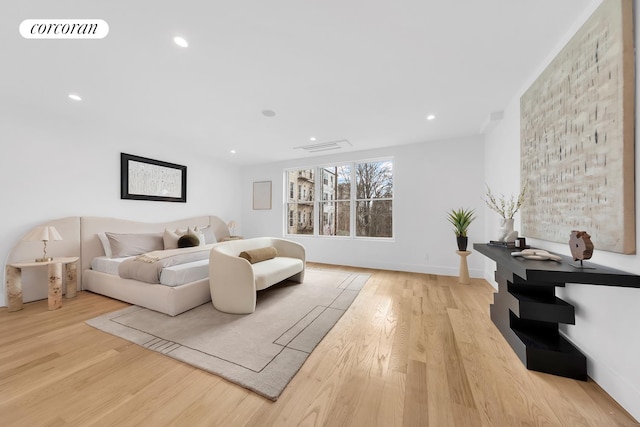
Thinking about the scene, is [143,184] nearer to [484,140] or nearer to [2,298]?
[2,298]

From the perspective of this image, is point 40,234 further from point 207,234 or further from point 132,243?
point 207,234

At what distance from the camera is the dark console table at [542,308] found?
1.26 meters

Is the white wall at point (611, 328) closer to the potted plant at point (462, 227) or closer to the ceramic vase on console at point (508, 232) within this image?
the ceramic vase on console at point (508, 232)

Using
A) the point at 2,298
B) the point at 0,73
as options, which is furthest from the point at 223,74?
the point at 2,298

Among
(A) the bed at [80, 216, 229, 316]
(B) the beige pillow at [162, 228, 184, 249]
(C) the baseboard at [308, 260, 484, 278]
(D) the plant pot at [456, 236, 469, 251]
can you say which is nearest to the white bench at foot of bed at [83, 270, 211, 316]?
(A) the bed at [80, 216, 229, 316]

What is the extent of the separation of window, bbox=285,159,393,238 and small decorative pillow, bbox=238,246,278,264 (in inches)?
77.9

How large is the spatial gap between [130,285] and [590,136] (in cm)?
450

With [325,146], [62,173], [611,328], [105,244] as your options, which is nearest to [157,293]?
[105,244]

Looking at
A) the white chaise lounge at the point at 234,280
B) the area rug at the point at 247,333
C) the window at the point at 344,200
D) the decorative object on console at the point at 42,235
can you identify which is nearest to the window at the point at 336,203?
the window at the point at 344,200

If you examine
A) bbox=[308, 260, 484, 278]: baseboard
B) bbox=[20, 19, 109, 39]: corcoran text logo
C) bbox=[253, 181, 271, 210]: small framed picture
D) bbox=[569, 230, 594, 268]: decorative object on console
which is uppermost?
bbox=[20, 19, 109, 39]: corcoran text logo

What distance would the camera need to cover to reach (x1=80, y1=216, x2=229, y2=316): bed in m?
2.42

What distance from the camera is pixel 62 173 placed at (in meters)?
3.08

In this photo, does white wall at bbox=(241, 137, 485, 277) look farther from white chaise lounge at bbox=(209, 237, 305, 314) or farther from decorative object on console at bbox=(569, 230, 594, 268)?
decorative object on console at bbox=(569, 230, 594, 268)

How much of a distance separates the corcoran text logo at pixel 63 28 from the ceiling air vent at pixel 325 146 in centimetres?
301
